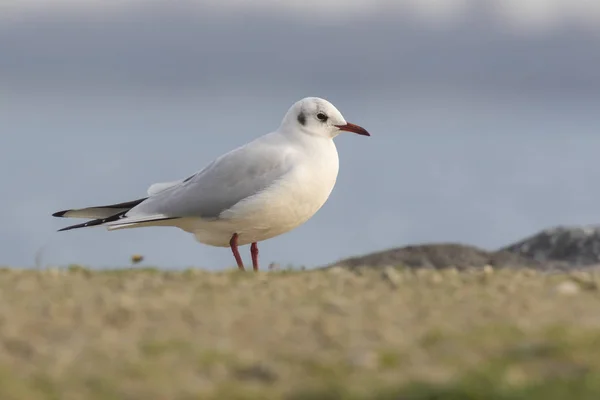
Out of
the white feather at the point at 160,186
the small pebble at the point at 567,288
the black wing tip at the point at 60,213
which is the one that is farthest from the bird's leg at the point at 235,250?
the small pebble at the point at 567,288

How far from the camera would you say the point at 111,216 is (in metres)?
11.5

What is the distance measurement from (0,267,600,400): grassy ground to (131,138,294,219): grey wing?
2.10 meters

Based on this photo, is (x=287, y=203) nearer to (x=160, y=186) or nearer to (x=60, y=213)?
(x=160, y=186)

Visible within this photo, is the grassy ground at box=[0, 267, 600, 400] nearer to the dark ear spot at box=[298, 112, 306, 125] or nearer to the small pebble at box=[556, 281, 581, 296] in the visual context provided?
the small pebble at box=[556, 281, 581, 296]

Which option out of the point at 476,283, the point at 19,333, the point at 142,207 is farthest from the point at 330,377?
the point at 142,207

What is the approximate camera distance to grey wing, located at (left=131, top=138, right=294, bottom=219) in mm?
10734

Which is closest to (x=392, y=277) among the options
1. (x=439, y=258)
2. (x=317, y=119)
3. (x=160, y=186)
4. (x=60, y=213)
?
(x=317, y=119)

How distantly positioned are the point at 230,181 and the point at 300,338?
4.69 m

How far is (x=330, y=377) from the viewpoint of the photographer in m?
5.54

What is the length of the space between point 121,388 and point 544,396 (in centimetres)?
215

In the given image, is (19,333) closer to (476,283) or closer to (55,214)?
(476,283)

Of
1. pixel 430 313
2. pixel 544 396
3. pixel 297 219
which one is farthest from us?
pixel 297 219

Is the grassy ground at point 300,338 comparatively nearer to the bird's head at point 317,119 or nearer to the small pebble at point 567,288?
the small pebble at point 567,288

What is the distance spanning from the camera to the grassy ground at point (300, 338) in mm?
5383
